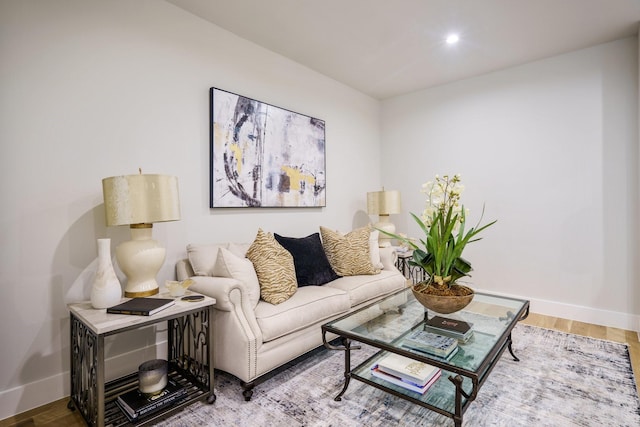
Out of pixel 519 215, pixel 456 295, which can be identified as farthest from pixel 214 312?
pixel 519 215

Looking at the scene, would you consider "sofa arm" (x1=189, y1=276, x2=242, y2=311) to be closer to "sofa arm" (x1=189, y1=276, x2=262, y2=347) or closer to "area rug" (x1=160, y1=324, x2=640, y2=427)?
"sofa arm" (x1=189, y1=276, x2=262, y2=347)

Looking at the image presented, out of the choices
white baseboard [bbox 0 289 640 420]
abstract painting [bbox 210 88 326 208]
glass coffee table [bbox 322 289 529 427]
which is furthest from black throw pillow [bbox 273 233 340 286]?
white baseboard [bbox 0 289 640 420]

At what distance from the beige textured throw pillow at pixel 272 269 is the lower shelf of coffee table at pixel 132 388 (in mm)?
663

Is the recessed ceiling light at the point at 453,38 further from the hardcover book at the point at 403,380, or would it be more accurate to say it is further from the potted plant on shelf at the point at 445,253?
the hardcover book at the point at 403,380

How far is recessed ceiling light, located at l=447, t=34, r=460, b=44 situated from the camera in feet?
9.70

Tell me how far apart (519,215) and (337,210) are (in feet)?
6.61

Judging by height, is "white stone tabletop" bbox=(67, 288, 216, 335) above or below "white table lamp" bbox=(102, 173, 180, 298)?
below

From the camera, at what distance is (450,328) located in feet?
6.12

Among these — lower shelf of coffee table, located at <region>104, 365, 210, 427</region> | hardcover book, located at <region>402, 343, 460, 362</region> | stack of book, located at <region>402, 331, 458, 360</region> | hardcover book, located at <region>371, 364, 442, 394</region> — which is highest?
stack of book, located at <region>402, 331, 458, 360</region>

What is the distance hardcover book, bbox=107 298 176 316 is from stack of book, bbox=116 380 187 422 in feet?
1.59

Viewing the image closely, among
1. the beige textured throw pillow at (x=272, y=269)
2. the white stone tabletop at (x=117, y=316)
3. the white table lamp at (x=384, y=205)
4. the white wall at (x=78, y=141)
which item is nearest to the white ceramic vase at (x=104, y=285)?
the white stone tabletop at (x=117, y=316)

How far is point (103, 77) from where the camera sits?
213 centimetres

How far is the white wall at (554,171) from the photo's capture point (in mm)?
3064

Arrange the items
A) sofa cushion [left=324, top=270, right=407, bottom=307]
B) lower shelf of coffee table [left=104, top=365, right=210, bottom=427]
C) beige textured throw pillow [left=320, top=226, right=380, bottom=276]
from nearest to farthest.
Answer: lower shelf of coffee table [left=104, top=365, right=210, bottom=427]
sofa cushion [left=324, top=270, right=407, bottom=307]
beige textured throw pillow [left=320, top=226, right=380, bottom=276]
